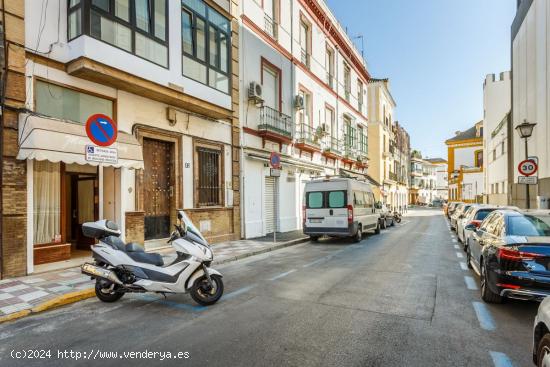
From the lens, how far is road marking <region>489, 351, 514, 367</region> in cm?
349

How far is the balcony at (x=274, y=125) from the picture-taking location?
15.1 m

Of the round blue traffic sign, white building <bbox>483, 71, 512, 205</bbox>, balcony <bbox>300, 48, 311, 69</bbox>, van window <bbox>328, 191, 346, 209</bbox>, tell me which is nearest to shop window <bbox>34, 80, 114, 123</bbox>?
the round blue traffic sign

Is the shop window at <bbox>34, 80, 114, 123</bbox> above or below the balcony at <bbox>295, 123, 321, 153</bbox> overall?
below

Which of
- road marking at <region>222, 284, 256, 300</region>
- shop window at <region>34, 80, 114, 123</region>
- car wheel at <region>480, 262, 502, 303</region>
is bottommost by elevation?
road marking at <region>222, 284, 256, 300</region>

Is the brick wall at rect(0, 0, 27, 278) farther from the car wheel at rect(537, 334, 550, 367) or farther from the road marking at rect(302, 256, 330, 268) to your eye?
the car wheel at rect(537, 334, 550, 367)

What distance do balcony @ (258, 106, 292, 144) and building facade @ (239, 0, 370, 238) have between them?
4 centimetres

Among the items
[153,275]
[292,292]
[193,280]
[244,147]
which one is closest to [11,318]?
[153,275]

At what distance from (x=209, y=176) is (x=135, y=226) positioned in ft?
12.0

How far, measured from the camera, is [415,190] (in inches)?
3174

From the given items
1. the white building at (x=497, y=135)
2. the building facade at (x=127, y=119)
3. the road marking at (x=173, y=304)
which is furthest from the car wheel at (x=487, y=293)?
the white building at (x=497, y=135)

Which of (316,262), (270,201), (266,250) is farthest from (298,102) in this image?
(316,262)

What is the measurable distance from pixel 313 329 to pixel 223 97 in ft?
31.7

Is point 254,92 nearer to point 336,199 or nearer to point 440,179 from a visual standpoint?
point 336,199

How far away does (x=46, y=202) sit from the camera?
8.06m
